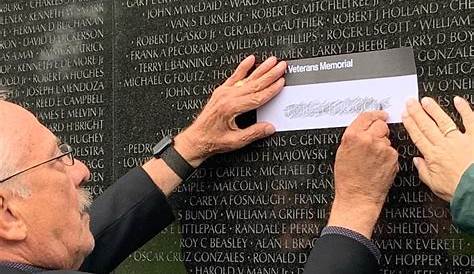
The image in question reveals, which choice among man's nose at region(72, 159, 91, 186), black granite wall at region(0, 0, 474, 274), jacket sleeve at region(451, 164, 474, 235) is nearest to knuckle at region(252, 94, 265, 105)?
black granite wall at region(0, 0, 474, 274)

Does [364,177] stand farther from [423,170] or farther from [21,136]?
[21,136]

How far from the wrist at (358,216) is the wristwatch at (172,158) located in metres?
0.56

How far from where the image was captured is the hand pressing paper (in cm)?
230

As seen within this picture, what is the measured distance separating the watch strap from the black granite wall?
6 cm

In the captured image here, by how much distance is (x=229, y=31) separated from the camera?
2.61 metres

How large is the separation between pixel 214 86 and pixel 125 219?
0.49 meters

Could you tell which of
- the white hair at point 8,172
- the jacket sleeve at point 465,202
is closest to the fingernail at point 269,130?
the jacket sleeve at point 465,202

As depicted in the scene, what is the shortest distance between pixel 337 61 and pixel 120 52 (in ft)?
2.60

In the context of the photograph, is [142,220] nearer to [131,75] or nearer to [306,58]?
[131,75]

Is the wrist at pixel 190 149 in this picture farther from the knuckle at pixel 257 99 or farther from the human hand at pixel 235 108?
the knuckle at pixel 257 99

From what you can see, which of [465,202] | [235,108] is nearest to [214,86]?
[235,108]

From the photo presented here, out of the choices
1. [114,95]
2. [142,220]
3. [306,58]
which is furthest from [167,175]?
[306,58]

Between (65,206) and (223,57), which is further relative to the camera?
(223,57)

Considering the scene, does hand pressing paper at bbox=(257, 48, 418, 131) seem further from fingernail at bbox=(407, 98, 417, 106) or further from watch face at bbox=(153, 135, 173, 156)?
watch face at bbox=(153, 135, 173, 156)
